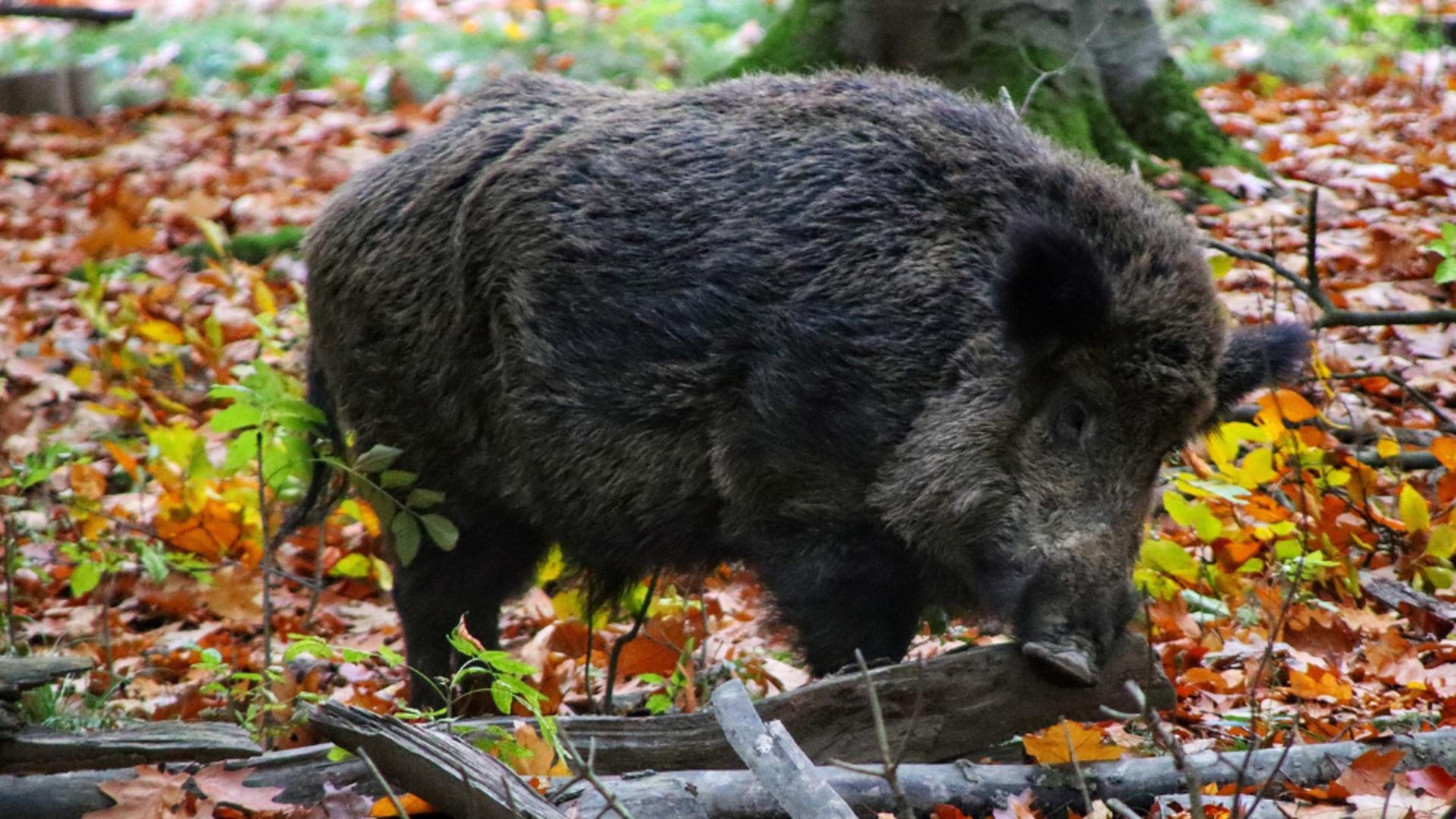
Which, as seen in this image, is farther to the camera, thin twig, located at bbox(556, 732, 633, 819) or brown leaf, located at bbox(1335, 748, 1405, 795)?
brown leaf, located at bbox(1335, 748, 1405, 795)

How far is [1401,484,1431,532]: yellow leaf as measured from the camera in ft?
16.0

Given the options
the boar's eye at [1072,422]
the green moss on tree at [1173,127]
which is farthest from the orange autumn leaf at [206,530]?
the green moss on tree at [1173,127]

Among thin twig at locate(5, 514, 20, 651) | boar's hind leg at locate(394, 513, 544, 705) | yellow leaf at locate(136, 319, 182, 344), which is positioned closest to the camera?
thin twig at locate(5, 514, 20, 651)

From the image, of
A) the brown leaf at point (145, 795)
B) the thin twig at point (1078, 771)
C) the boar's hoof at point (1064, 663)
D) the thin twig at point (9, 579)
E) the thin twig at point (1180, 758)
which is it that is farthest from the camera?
the thin twig at point (9, 579)

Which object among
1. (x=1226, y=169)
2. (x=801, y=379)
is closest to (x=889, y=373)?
(x=801, y=379)

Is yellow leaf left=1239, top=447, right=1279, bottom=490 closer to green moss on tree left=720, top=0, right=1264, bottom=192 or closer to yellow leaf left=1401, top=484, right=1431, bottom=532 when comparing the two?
yellow leaf left=1401, top=484, right=1431, bottom=532

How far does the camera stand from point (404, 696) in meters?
5.56

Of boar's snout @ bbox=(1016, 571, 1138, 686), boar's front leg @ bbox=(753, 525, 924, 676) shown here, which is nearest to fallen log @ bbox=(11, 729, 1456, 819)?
boar's snout @ bbox=(1016, 571, 1138, 686)

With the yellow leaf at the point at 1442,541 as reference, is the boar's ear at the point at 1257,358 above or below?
above

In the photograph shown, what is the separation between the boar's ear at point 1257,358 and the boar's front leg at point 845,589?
113cm

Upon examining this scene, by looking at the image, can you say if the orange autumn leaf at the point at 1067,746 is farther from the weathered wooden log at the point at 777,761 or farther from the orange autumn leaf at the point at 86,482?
the orange autumn leaf at the point at 86,482

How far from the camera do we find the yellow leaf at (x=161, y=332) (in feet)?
25.9

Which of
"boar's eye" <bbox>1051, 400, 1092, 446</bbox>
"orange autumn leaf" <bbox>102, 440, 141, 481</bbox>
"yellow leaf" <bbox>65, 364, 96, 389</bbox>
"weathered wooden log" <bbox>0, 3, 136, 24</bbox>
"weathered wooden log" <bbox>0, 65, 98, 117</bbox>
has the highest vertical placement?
"weathered wooden log" <bbox>0, 3, 136, 24</bbox>

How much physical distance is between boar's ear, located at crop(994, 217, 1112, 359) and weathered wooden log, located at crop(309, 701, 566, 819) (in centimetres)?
196
